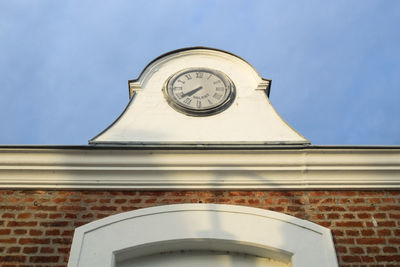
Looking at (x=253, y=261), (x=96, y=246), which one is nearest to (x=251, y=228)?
(x=253, y=261)

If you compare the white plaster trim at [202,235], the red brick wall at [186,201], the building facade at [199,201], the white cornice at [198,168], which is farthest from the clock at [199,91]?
the white plaster trim at [202,235]

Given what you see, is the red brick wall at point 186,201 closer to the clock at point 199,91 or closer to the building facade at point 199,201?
the building facade at point 199,201

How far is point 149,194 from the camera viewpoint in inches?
166

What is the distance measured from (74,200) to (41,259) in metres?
0.66

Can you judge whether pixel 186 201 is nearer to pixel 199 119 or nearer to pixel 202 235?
pixel 202 235

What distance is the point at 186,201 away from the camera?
13.7 ft

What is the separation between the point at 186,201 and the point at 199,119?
1.37 meters

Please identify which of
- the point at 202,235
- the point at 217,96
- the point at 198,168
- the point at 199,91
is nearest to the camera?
the point at 202,235

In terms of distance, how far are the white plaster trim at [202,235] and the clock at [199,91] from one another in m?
1.64

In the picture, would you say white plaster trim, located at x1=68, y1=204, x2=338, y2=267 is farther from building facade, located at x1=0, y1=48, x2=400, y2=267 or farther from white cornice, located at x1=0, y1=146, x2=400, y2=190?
white cornice, located at x1=0, y1=146, x2=400, y2=190

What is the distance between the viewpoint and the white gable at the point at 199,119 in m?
4.90

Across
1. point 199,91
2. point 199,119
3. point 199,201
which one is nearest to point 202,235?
point 199,201

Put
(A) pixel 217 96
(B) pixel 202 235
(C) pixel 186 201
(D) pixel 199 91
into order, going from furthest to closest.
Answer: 1. (D) pixel 199 91
2. (A) pixel 217 96
3. (C) pixel 186 201
4. (B) pixel 202 235

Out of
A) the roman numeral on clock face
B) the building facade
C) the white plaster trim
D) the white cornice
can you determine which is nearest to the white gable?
the building facade
